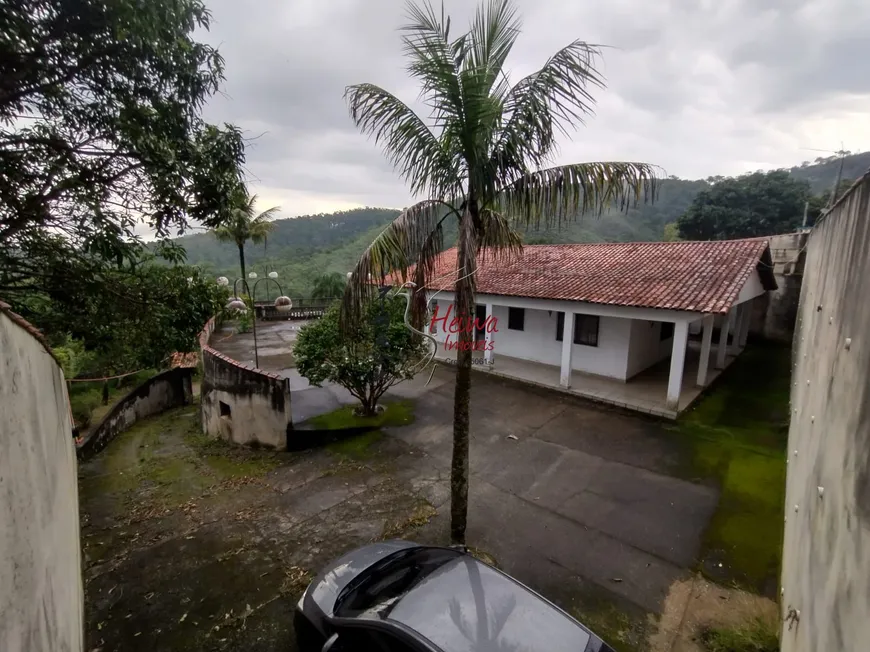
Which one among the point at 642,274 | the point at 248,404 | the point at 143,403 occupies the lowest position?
the point at 143,403

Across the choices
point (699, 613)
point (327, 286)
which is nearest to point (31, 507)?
point (699, 613)

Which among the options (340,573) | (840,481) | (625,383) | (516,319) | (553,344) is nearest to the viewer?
(840,481)

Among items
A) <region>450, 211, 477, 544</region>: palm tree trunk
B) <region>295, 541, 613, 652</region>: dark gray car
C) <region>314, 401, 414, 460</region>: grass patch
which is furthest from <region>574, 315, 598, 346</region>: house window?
<region>295, 541, 613, 652</region>: dark gray car

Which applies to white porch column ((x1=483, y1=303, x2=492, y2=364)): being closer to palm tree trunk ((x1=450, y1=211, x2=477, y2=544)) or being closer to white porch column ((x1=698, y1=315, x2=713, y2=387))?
white porch column ((x1=698, y1=315, x2=713, y2=387))

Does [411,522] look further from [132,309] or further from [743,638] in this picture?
[132,309]

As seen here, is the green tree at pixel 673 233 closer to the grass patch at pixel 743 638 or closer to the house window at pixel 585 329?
the house window at pixel 585 329

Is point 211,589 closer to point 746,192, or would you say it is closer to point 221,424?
point 221,424
